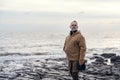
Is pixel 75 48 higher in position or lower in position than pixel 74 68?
higher

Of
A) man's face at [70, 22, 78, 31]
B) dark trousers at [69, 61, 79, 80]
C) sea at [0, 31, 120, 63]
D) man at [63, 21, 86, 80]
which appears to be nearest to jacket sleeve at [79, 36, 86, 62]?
man at [63, 21, 86, 80]

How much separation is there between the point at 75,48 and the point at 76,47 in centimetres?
7

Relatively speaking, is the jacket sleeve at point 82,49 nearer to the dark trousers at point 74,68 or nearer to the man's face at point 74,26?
the man's face at point 74,26

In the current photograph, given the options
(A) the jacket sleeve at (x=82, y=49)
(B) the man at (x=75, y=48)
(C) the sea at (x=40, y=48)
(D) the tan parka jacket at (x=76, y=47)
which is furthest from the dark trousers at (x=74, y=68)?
(C) the sea at (x=40, y=48)

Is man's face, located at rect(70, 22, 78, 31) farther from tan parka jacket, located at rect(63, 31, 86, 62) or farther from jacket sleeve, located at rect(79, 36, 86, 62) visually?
jacket sleeve, located at rect(79, 36, 86, 62)

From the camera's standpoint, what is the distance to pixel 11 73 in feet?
71.1

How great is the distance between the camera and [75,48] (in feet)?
45.7

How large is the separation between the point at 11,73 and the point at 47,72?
2588mm

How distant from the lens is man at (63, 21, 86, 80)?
13555mm

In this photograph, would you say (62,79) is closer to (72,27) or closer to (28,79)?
(28,79)

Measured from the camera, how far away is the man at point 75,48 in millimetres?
13555

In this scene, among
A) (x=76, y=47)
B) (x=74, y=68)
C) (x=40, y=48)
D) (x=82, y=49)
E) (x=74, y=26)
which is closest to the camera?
(x=82, y=49)

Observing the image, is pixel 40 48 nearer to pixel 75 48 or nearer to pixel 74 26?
pixel 75 48

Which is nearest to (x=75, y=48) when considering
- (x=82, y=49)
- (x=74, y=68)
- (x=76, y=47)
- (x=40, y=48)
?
(x=76, y=47)
